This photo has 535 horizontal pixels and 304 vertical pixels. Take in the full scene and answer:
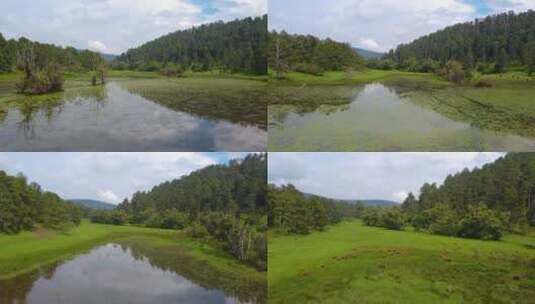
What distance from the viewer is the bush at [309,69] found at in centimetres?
836

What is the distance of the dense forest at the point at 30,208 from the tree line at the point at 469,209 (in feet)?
19.6

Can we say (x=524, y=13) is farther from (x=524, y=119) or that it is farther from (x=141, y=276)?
(x=141, y=276)

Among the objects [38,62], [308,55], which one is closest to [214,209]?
[308,55]

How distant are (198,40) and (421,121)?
490 centimetres

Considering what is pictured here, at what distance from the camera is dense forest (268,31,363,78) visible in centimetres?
801

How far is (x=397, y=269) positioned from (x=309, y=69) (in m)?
4.08

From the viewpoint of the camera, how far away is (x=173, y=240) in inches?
356

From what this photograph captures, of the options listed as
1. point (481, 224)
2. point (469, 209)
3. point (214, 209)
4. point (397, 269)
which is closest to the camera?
point (397, 269)

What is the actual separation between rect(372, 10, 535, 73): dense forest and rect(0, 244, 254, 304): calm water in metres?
5.64

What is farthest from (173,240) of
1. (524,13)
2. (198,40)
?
(524,13)

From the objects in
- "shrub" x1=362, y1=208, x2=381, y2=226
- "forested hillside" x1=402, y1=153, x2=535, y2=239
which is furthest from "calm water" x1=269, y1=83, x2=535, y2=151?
"shrub" x1=362, y1=208, x2=381, y2=226

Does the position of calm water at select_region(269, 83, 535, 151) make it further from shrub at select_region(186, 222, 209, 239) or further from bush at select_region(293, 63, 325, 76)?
shrub at select_region(186, 222, 209, 239)

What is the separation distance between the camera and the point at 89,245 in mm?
8852

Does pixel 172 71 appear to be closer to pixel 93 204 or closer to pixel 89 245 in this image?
pixel 93 204
